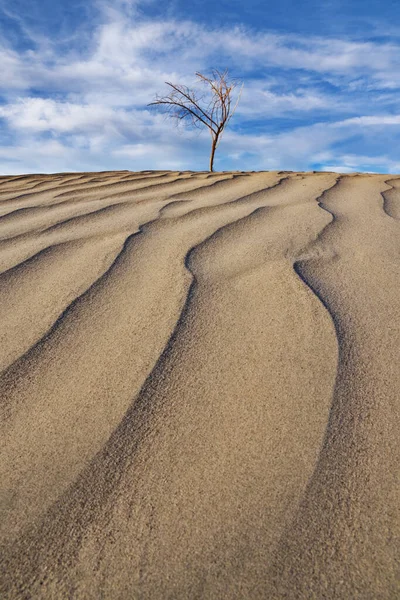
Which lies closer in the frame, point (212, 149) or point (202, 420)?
point (202, 420)

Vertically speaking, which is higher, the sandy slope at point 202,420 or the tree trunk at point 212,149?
the tree trunk at point 212,149

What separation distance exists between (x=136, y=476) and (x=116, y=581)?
16 cm

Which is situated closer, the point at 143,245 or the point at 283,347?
the point at 283,347

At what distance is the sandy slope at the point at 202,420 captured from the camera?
0.63 m

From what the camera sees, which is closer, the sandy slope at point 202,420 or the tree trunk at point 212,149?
the sandy slope at point 202,420

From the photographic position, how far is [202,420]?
0.85 metres

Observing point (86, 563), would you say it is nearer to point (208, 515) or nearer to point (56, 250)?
point (208, 515)

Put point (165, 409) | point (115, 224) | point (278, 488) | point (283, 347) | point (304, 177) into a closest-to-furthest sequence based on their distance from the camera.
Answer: point (278, 488) → point (165, 409) → point (283, 347) → point (115, 224) → point (304, 177)

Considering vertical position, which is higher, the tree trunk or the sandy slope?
the tree trunk

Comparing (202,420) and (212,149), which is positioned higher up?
(212,149)

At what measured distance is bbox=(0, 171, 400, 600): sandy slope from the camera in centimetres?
63

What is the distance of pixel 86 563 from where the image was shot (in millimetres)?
637

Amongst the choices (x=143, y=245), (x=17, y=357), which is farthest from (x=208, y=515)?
(x=143, y=245)

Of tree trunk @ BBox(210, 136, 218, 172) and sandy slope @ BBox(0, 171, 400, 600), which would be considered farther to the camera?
tree trunk @ BBox(210, 136, 218, 172)
